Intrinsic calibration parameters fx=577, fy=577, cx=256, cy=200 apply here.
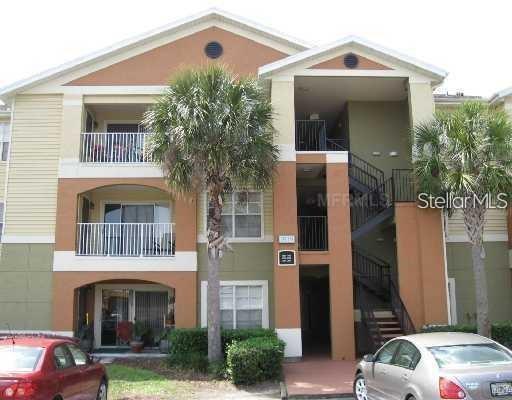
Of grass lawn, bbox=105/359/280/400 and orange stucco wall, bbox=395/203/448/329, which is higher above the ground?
orange stucco wall, bbox=395/203/448/329

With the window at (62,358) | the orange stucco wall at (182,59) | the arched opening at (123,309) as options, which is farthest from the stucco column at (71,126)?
the window at (62,358)

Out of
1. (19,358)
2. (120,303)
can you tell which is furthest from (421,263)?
(19,358)

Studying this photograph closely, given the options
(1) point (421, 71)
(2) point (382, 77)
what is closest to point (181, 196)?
(2) point (382, 77)

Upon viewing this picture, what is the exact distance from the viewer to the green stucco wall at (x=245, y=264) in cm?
1844

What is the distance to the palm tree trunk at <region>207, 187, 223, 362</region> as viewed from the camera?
15.2 meters

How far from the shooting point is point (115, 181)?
735 inches

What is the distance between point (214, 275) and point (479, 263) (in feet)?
23.5

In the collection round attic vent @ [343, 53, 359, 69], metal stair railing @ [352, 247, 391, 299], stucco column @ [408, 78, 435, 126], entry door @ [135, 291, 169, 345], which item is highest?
round attic vent @ [343, 53, 359, 69]

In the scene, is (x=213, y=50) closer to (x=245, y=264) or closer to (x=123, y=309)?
(x=245, y=264)

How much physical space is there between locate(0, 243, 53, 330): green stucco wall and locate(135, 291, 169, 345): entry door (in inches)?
121

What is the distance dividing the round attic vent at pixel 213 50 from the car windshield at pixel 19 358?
13428mm

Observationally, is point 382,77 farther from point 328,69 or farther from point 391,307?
point 391,307

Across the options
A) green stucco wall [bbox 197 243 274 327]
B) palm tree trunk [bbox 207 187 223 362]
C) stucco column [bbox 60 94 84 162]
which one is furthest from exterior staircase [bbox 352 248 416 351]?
stucco column [bbox 60 94 84 162]

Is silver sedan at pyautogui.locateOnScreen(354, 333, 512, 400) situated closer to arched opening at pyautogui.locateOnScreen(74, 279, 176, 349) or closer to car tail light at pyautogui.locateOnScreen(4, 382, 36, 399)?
car tail light at pyautogui.locateOnScreen(4, 382, 36, 399)
